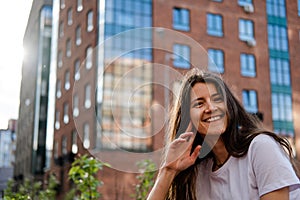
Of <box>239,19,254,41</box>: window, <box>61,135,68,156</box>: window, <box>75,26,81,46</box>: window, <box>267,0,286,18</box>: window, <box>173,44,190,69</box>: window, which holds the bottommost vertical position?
<box>173,44,190,69</box>: window

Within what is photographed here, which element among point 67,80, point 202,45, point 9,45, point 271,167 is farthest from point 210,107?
point 202,45

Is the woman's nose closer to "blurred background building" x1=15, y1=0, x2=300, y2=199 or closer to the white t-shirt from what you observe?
the white t-shirt

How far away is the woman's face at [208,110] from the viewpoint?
58 centimetres

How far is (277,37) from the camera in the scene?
7336 millimetres

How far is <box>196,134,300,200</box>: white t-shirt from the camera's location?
1.72 feet

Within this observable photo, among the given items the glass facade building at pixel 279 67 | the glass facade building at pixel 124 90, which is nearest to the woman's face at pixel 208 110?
the glass facade building at pixel 124 90

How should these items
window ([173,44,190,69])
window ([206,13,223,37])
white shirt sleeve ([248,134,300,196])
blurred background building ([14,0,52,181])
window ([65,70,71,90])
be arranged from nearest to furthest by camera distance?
1. white shirt sleeve ([248,134,300,196])
2. window ([173,44,190,69])
3. window ([65,70,71,90])
4. blurred background building ([14,0,52,181])
5. window ([206,13,223,37])

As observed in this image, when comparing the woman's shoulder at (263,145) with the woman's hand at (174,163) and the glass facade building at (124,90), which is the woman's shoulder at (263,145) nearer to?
the woman's hand at (174,163)

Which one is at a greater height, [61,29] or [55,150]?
[61,29]

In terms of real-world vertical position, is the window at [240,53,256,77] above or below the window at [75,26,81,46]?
below

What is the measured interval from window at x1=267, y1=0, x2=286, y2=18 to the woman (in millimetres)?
6981

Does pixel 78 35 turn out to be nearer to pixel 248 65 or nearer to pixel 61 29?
pixel 61 29

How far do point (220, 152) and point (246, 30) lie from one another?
688 cm

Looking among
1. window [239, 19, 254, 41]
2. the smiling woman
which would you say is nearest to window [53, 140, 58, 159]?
window [239, 19, 254, 41]
